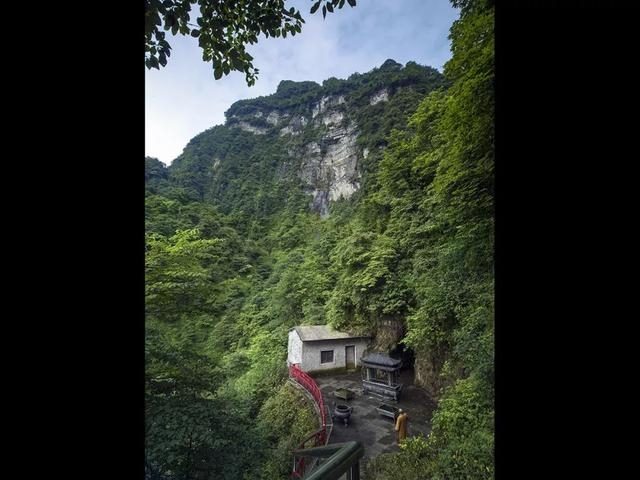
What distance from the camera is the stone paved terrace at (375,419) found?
8203 mm

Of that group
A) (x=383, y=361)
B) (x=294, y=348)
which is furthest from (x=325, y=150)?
(x=383, y=361)

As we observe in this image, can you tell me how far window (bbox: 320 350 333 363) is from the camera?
15456 millimetres

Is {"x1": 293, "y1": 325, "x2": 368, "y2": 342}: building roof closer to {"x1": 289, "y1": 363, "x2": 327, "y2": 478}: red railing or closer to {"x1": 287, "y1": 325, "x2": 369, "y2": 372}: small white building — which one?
{"x1": 287, "y1": 325, "x2": 369, "y2": 372}: small white building

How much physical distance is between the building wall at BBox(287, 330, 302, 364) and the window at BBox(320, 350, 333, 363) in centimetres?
116

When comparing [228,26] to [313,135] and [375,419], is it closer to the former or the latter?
[375,419]

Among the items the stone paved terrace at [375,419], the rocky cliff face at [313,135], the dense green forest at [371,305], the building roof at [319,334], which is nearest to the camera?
the dense green forest at [371,305]

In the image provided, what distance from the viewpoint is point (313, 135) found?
63.1 metres

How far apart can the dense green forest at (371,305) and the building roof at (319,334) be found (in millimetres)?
703

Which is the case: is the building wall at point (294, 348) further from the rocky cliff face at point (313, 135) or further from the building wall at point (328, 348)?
the rocky cliff face at point (313, 135)

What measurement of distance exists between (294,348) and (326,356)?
1.76 m

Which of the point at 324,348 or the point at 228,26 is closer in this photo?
the point at 228,26

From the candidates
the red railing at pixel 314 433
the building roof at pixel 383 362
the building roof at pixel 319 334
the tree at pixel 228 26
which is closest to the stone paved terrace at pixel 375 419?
the red railing at pixel 314 433
